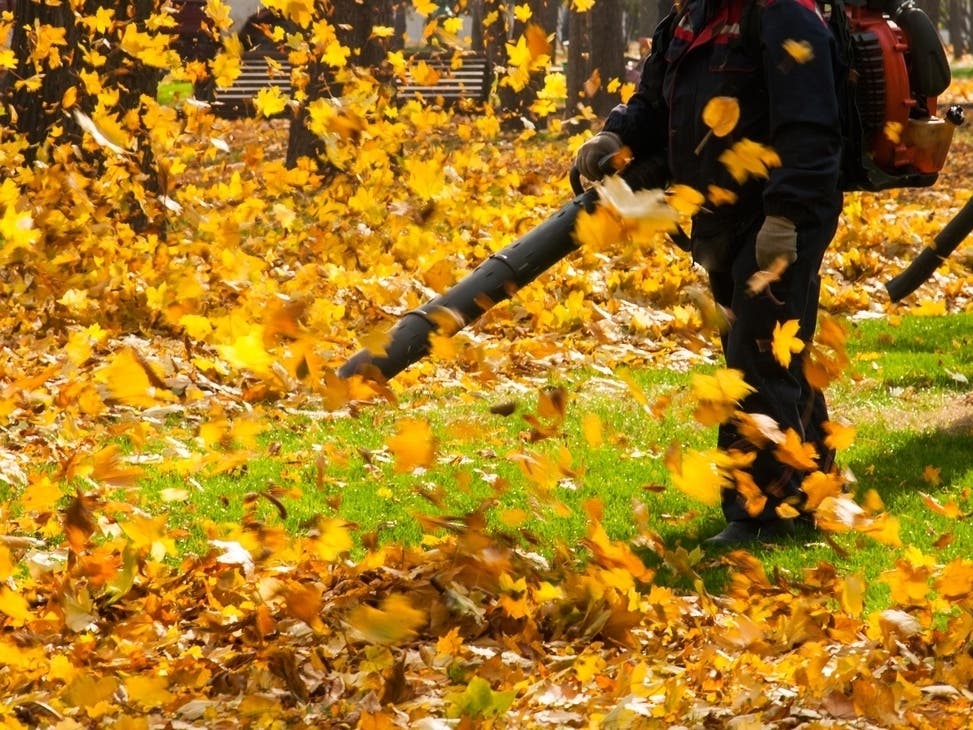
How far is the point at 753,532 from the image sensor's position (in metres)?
4.82

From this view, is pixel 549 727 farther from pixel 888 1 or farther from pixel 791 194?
pixel 888 1

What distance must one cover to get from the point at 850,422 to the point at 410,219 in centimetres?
514

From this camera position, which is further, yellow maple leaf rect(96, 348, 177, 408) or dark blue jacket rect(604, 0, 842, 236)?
yellow maple leaf rect(96, 348, 177, 408)

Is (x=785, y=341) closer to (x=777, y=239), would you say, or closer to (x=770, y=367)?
(x=770, y=367)

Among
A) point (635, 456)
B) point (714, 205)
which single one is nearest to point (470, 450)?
point (635, 456)

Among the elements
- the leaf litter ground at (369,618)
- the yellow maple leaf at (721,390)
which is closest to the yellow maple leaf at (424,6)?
the leaf litter ground at (369,618)

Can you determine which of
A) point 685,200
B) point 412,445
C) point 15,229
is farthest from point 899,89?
point 15,229

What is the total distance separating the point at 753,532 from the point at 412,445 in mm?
1468

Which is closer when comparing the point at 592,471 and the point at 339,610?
the point at 339,610

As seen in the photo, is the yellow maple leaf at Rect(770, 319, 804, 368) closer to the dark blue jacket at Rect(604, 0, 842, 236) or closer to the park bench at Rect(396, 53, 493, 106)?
the dark blue jacket at Rect(604, 0, 842, 236)

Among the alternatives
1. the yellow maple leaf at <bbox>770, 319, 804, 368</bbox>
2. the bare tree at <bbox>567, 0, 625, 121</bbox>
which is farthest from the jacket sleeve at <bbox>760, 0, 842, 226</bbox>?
the bare tree at <bbox>567, 0, 625, 121</bbox>

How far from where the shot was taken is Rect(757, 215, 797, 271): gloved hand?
14.2 ft

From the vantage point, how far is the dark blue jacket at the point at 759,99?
4.29 m

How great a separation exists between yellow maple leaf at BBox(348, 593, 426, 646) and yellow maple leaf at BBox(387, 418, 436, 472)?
394mm
